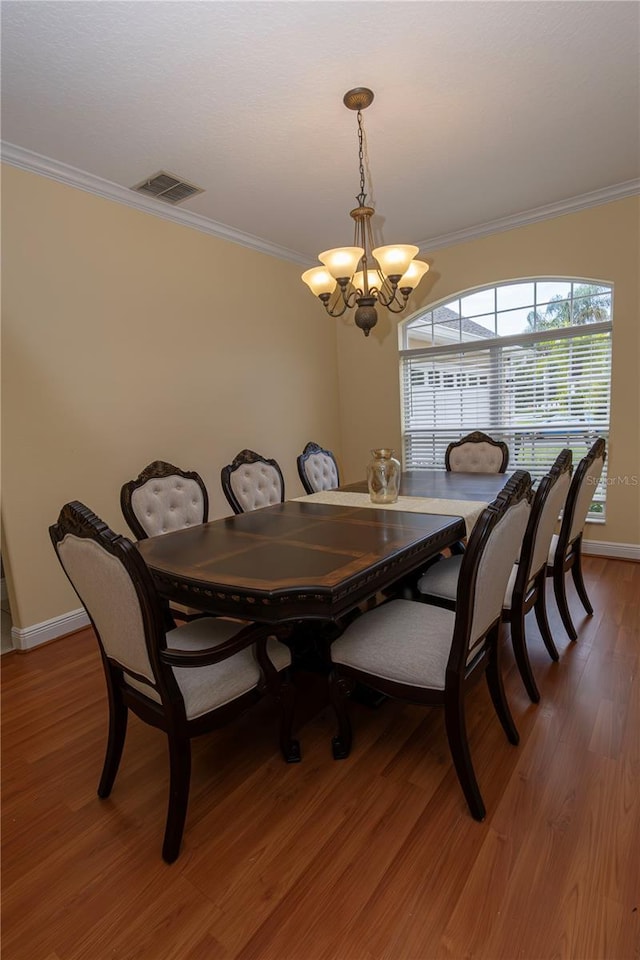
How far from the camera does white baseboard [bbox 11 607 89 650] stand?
2832 millimetres

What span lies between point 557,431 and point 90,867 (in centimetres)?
417

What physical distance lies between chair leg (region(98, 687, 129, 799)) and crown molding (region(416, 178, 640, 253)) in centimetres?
438

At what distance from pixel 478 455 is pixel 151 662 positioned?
3.08 m

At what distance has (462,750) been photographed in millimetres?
1502

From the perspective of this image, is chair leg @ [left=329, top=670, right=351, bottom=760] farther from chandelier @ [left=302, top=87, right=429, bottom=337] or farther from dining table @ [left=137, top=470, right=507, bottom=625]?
chandelier @ [left=302, top=87, right=429, bottom=337]

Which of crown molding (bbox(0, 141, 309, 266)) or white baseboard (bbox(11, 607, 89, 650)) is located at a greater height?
crown molding (bbox(0, 141, 309, 266))

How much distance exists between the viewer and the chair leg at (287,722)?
1.67 m

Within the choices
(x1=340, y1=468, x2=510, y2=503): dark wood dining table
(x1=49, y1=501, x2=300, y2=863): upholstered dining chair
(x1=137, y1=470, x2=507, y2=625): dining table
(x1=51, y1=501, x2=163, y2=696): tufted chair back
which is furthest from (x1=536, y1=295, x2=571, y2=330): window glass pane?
(x1=51, y1=501, x2=163, y2=696): tufted chair back

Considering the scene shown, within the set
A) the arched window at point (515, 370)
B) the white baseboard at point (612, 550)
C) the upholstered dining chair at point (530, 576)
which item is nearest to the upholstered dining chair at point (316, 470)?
the upholstered dining chair at point (530, 576)

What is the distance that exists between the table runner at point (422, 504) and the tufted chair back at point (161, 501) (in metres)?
0.69

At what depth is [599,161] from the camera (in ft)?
10.3

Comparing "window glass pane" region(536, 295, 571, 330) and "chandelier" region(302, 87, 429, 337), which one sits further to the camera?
"window glass pane" region(536, 295, 571, 330)


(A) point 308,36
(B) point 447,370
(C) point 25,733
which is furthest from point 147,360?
(B) point 447,370

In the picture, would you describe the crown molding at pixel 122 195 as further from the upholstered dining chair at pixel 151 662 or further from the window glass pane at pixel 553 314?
the upholstered dining chair at pixel 151 662
